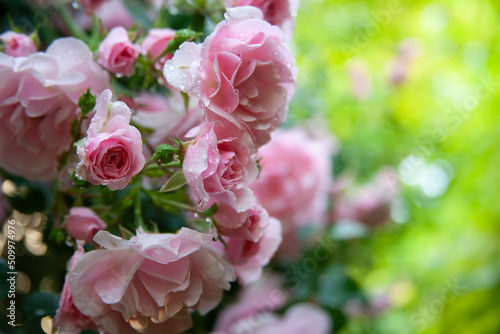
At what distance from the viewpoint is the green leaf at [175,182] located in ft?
1.22

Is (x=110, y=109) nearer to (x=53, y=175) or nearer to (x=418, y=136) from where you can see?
(x=53, y=175)

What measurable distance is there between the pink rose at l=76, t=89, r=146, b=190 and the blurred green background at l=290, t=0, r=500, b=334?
623 millimetres

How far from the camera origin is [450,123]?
4.28 ft

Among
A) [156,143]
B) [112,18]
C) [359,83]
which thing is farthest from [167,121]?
[359,83]

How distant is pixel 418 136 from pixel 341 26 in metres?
0.46

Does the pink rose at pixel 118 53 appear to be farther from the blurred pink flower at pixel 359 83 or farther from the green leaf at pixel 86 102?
the blurred pink flower at pixel 359 83

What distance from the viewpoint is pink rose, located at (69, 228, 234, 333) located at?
1.14ft

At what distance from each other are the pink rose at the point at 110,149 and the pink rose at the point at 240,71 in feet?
0.17

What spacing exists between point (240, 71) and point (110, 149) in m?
0.12

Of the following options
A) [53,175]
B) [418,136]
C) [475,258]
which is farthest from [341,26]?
[53,175]

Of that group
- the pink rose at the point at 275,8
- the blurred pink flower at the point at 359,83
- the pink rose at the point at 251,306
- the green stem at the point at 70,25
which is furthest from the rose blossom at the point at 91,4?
the blurred pink flower at the point at 359,83

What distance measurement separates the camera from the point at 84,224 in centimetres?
40

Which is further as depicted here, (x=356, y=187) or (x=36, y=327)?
(x=356, y=187)

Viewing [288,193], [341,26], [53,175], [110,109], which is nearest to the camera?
[110,109]
